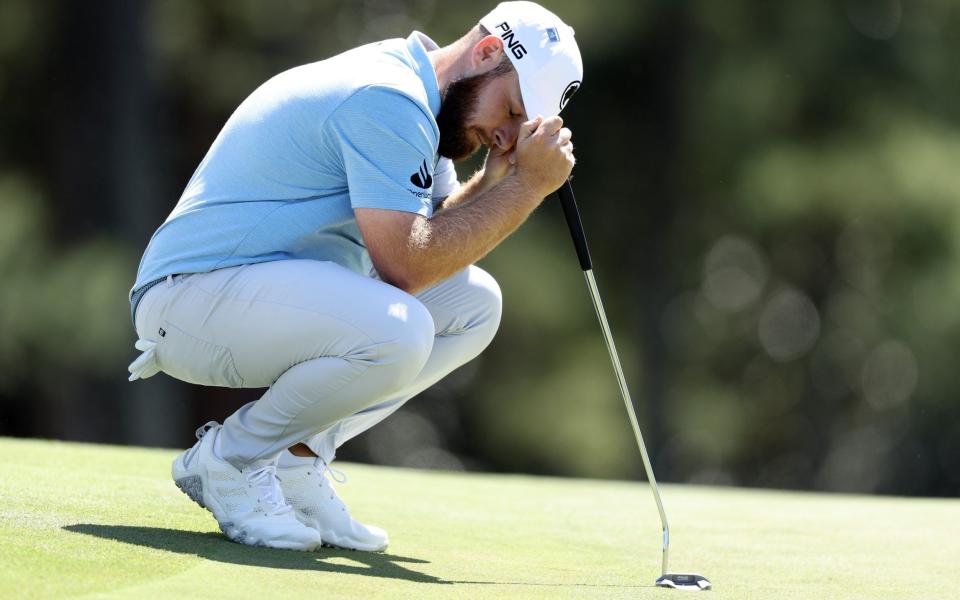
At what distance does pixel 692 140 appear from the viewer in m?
12.2

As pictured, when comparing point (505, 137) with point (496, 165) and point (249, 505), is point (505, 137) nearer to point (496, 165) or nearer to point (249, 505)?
point (496, 165)

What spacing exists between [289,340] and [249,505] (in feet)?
1.06

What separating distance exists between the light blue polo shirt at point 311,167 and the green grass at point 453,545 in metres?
0.55

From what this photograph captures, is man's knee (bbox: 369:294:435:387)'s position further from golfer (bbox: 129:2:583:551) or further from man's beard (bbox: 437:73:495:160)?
man's beard (bbox: 437:73:495:160)

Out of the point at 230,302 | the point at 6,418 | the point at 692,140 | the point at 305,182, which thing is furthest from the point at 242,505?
the point at 692,140

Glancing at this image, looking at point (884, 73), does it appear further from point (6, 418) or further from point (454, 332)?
point (454, 332)

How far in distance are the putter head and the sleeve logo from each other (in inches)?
33.7

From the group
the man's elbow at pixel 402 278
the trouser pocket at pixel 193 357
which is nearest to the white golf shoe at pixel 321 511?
the trouser pocket at pixel 193 357

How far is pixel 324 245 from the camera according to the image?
9.41 ft

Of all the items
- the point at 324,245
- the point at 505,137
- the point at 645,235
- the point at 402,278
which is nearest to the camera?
the point at 402,278

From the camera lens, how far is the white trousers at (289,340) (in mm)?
2684

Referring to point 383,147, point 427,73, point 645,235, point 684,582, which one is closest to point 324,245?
point 383,147

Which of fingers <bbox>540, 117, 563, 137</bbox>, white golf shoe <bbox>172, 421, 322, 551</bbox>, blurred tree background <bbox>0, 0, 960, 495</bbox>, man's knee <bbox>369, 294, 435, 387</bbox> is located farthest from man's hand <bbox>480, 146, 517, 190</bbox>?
blurred tree background <bbox>0, 0, 960, 495</bbox>

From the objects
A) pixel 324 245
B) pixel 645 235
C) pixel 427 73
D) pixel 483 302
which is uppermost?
pixel 427 73
